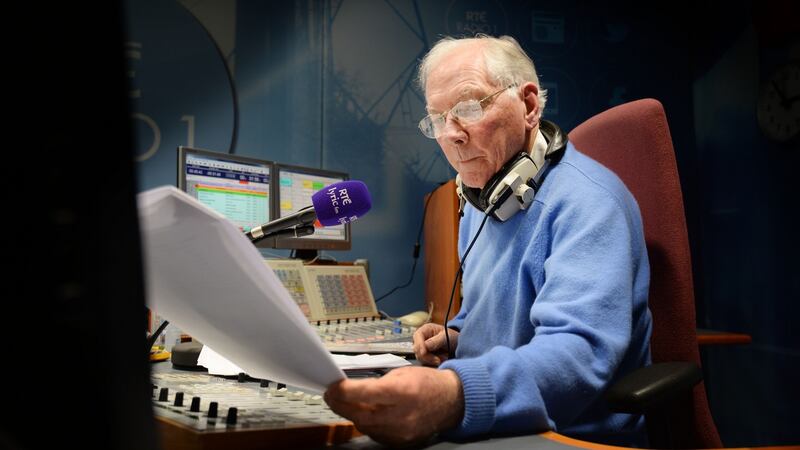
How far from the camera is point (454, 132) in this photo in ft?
3.96

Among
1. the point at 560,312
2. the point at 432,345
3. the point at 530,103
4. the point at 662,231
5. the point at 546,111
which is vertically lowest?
the point at 432,345

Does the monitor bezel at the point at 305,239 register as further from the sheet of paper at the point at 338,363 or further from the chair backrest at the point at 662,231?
the chair backrest at the point at 662,231

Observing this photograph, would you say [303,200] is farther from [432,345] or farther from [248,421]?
[248,421]

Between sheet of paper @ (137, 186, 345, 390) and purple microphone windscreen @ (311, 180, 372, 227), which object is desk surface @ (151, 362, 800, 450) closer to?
sheet of paper @ (137, 186, 345, 390)

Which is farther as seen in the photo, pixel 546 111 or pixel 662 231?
pixel 546 111

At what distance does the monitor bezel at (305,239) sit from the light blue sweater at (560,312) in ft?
3.76

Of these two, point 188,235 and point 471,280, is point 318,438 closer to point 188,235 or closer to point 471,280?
point 188,235

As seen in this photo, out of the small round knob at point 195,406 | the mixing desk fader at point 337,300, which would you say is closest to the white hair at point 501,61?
the mixing desk fader at point 337,300

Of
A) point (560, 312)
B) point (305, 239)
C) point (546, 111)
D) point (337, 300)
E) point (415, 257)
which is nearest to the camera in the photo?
point (560, 312)

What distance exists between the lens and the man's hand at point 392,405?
0.54 meters

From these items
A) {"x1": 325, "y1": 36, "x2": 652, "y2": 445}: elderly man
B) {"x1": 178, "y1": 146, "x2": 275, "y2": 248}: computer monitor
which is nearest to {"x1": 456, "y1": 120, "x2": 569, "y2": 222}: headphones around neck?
{"x1": 325, "y1": 36, "x2": 652, "y2": 445}: elderly man

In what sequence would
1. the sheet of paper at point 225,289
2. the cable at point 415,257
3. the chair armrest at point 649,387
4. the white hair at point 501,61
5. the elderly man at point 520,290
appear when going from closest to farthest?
the sheet of paper at point 225,289 → the elderly man at point 520,290 → the chair armrest at point 649,387 → the white hair at point 501,61 → the cable at point 415,257

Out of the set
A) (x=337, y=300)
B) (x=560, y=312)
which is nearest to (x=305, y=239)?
(x=337, y=300)

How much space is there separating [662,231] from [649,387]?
1.21ft
